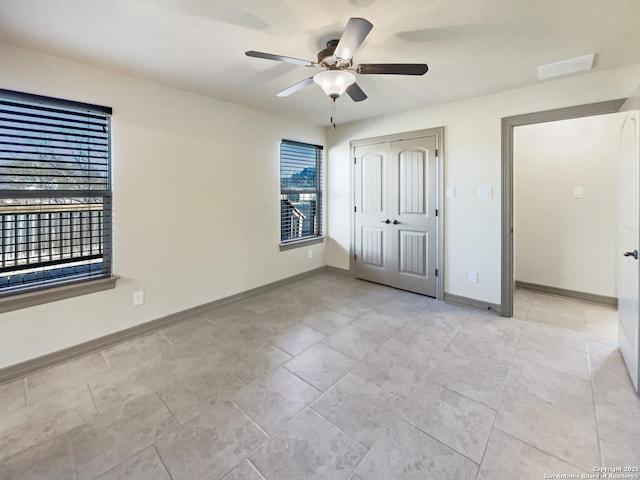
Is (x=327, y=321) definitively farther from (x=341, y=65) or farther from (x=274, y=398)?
(x=341, y=65)

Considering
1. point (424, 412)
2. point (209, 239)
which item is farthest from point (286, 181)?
point (424, 412)

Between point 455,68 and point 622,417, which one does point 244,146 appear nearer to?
point 455,68

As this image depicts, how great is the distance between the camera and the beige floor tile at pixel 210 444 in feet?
4.54

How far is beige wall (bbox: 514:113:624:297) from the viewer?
339cm

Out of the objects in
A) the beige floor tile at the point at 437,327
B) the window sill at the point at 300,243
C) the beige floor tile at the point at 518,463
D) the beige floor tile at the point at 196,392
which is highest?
the window sill at the point at 300,243

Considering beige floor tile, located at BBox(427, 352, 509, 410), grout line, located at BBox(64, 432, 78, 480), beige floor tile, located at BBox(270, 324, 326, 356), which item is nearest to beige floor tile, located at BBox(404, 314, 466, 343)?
beige floor tile, located at BBox(427, 352, 509, 410)

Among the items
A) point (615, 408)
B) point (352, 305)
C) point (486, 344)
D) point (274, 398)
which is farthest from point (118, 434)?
point (615, 408)

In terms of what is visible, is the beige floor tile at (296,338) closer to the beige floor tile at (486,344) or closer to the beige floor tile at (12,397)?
the beige floor tile at (486,344)

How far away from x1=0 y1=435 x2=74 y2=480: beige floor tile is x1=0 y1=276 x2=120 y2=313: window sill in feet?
3.67

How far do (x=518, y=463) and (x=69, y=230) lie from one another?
3384mm

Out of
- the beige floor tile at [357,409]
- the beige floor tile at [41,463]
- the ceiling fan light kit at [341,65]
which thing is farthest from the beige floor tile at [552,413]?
the beige floor tile at [41,463]

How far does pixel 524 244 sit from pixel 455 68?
2758mm

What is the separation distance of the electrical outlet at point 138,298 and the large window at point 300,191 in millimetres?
1861

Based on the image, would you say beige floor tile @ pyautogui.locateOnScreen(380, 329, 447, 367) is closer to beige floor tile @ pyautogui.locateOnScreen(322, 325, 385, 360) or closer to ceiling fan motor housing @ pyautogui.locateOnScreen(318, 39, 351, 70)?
beige floor tile @ pyautogui.locateOnScreen(322, 325, 385, 360)
